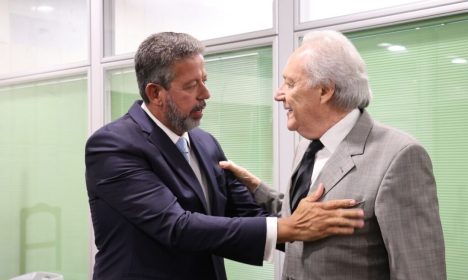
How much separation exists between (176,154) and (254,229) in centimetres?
38

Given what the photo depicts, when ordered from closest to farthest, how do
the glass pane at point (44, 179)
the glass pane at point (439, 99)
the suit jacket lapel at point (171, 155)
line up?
the suit jacket lapel at point (171, 155), the glass pane at point (439, 99), the glass pane at point (44, 179)

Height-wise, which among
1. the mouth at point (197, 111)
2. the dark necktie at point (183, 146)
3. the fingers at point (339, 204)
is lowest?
the fingers at point (339, 204)

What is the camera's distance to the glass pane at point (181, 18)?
2684 millimetres

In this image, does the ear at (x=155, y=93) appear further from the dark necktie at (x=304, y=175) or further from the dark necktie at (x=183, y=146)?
the dark necktie at (x=304, y=175)

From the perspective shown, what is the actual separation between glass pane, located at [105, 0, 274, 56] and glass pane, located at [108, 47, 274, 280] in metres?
0.15

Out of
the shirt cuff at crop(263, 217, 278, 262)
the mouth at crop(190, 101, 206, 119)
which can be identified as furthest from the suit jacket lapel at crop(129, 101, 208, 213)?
the shirt cuff at crop(263, 217, 278, 262)

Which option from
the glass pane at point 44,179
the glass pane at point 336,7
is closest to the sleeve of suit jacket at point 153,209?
the glass pane at point 336,7

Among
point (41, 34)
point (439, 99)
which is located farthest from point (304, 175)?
point (41, 34)

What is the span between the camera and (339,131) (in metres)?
1.54

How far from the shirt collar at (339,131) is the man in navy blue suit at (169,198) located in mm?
166

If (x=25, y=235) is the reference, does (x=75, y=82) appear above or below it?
above

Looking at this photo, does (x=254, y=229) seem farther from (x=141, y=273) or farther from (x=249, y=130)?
(x=249, y=130)

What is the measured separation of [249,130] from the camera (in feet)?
8.82

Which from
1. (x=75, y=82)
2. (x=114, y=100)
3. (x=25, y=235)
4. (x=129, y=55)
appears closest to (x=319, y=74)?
(x=129, y=55)
